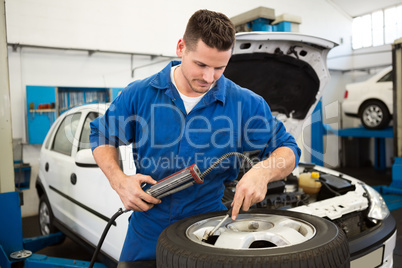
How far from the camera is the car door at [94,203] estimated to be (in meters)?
2.13

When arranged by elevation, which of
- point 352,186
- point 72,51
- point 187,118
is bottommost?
point 352,186

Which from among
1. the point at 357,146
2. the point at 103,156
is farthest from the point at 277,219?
the point at 357,146

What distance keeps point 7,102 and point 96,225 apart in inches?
40.5

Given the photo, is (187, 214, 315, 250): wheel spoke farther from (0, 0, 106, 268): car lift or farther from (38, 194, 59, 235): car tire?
(38, 194, 59, 235): car tire

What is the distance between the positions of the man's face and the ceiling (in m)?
8.99

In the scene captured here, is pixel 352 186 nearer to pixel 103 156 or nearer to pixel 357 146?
pixel 103 156

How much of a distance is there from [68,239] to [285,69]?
10.1 ft

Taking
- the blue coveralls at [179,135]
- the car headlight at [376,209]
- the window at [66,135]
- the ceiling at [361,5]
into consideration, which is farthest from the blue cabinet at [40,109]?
the ceiling at [361,5]

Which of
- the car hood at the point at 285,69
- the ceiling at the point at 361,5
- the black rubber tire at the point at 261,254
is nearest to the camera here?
the black rubber tire at the point at 261,254

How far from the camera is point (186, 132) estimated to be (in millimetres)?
1314

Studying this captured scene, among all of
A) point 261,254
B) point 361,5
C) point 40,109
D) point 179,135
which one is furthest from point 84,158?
point 361,5

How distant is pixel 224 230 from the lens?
3.89ft

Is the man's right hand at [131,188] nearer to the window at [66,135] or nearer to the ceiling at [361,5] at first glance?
the window at [66,135]

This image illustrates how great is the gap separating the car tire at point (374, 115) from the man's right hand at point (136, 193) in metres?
6.65
